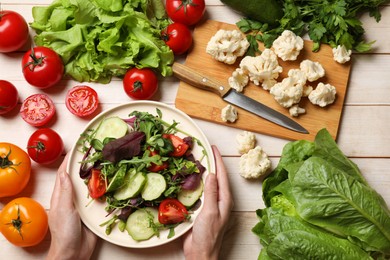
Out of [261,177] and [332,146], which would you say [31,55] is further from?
[332,146]

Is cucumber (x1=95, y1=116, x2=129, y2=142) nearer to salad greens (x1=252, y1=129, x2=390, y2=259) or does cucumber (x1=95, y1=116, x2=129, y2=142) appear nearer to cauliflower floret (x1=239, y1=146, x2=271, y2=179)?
cauliflower floret (x1=239, y1=146, x2=271, y2=179)

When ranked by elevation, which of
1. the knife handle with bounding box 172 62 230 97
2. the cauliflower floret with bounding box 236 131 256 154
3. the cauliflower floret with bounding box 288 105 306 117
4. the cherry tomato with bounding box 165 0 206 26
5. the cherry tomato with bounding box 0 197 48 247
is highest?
the cherry tomato with bounding box 165 0 206 26

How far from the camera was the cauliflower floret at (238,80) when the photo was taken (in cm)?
217

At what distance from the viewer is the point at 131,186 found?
1.98 meters

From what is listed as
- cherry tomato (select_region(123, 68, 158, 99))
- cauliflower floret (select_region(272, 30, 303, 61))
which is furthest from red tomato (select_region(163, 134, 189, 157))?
cauliflower floret (select_region(272, 30, 303, 61))

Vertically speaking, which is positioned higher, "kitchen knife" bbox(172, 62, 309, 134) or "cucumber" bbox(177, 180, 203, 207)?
"kitchen knife" bbox(172, 62, 309, 134)

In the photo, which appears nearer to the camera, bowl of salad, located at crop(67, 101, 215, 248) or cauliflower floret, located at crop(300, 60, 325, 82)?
bowl of salad, located at crop(67, 101, 215, 248)

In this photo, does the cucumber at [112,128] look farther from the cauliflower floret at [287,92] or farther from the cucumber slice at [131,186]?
the cauliflower floret at [287,92]

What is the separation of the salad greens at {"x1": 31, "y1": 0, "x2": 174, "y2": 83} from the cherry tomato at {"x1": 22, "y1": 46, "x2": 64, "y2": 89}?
0.21ft

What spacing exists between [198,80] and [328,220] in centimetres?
79

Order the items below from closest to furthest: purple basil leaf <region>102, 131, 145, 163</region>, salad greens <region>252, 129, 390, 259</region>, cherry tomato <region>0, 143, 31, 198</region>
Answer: salad greens <region>252, 129, 390, 259</region>, purple basil leaf <region>102, 131, 145, 163</region>, cherry tomato <region>0, 143, 31, 198</region>

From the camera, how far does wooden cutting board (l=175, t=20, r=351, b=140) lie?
2.18m

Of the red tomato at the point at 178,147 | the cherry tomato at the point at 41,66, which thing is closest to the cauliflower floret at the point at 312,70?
the red tomato at the point at 178,147

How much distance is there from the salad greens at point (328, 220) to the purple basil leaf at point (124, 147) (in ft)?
1.92
